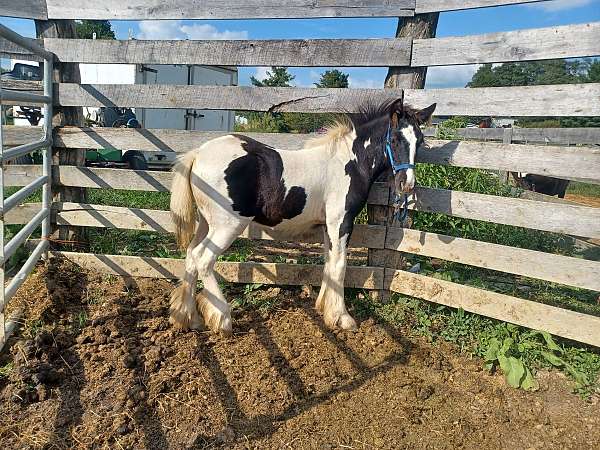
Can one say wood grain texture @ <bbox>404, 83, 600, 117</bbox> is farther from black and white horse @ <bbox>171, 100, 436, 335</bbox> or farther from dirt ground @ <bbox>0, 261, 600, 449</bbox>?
dirt ground @ <bbox>0, 261, 600, 449</bbox>

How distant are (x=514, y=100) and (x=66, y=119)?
4.07 m

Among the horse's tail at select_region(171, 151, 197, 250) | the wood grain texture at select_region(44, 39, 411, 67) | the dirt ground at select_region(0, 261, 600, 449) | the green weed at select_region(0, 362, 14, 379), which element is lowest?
the dirt ground at select_region(0, 261, 600, 449)

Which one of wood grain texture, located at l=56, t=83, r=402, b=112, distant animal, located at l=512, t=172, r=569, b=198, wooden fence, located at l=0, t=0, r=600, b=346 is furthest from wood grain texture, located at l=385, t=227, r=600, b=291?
distant animal, located at l=512, t=172, r=569, b=198

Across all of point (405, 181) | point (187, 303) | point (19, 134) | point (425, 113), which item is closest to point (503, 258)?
point (405, 181)

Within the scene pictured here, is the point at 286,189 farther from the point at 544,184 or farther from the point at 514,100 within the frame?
the point at 544,184

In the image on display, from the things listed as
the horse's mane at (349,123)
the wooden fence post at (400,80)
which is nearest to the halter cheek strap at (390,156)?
the horse's mane at (349,123)

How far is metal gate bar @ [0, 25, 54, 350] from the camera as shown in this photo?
3.15 meters

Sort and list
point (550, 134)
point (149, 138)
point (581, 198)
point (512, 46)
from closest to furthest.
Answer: point (512, 46) < point (149, 138) < point (550, 134) < point (581, 198)

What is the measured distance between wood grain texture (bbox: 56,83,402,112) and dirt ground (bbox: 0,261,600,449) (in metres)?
1.81

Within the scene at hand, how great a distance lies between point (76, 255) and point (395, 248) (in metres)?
3.13

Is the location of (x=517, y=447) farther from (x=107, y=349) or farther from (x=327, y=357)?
(x=107, y=349)

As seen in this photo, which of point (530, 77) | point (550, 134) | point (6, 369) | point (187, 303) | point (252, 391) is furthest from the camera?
point (530, 77)

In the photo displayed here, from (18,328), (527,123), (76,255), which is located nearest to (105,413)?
(18,328)

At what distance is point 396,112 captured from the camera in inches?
155
